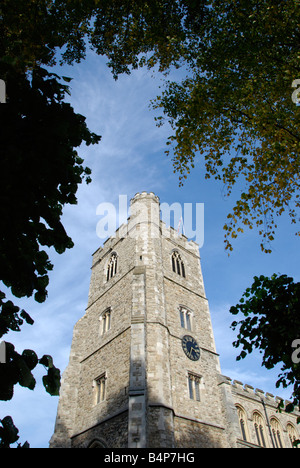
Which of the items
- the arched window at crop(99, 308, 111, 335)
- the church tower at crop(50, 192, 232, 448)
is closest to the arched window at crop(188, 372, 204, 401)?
the church tower at crop(50, 192, 232, 448)

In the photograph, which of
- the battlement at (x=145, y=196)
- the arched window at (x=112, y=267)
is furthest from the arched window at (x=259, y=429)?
the battlement at (x=145, y=196)

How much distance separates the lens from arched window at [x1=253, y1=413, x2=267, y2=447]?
1786cm

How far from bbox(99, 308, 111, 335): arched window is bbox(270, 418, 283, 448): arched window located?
12.2 meters

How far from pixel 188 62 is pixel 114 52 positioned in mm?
2104

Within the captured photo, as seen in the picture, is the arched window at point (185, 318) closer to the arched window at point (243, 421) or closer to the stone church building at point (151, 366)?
the stone church building at point (151, 366)

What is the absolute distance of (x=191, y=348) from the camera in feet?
51.9

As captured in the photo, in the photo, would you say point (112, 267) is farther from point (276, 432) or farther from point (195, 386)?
point (276, 432)

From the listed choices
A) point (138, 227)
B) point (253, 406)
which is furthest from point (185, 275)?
point (253, 406)

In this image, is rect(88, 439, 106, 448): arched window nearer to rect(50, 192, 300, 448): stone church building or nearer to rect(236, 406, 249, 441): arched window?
rect(50, 192, 300, 448): stone church building

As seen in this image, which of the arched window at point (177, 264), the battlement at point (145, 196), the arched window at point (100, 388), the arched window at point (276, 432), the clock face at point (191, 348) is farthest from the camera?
the battlement at point (145, 196)

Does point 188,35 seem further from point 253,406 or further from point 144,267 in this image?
point 253,406

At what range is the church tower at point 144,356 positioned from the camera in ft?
39.2

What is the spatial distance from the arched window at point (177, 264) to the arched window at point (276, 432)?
426 inches

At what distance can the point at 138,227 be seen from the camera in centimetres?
2000
